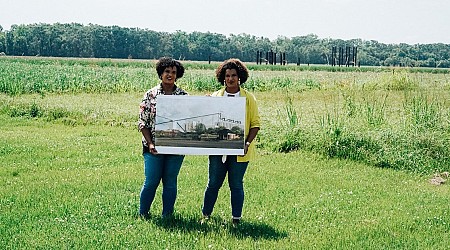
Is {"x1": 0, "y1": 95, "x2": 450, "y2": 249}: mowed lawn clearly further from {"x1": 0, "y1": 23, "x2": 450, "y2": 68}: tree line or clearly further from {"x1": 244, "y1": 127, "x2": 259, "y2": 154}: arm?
{"x1": 0, "y1": 23, "x2": 450, "y2": 68}: tree line

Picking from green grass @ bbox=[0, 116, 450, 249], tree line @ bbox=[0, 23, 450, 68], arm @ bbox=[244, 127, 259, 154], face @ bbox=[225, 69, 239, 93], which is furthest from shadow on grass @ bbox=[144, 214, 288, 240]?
tree line @ bbox=[0, 23, 450, 68]

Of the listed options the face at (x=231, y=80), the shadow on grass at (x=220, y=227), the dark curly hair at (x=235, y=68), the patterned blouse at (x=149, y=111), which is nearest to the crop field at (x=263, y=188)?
the shadow on grass at (x=220, y=227)

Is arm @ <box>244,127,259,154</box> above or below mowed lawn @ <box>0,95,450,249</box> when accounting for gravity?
above

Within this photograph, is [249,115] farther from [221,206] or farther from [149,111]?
[221,206]

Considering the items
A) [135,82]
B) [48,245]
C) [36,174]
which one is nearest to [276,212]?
[48,245]

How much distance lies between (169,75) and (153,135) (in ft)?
2.41

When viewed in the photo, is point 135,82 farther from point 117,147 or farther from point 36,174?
point 36,174

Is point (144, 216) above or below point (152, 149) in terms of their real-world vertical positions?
below

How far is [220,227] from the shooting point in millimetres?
6023

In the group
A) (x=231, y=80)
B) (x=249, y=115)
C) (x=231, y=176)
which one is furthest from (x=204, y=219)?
(x=231, y=80)

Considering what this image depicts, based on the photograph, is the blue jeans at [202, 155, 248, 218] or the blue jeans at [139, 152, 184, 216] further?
the blue jeans at [139, 152, 184, 216]

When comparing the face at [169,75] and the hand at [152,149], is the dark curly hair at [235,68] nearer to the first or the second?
the face at [169,75]

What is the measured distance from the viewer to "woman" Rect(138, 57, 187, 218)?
585 cm

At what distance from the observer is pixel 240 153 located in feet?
18.6
